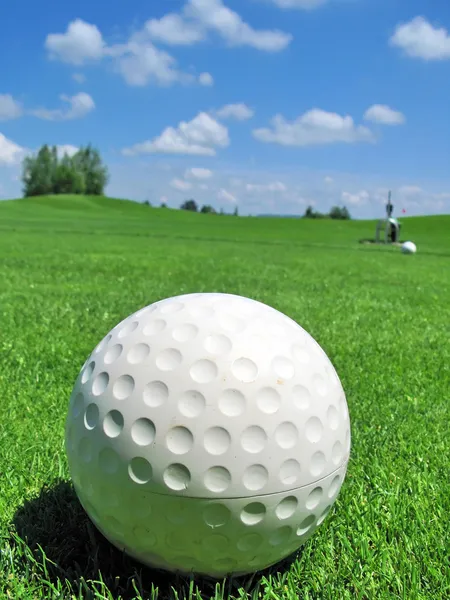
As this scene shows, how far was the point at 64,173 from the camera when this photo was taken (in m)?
101

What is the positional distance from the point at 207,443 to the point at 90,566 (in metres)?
0.78

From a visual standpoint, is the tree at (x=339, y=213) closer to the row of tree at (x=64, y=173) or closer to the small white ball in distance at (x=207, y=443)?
the row of tree at (x=64, y=173)

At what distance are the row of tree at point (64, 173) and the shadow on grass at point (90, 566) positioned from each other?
100804 mm

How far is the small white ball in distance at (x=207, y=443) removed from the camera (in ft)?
6.42

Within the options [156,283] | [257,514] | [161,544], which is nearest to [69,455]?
[161,544]

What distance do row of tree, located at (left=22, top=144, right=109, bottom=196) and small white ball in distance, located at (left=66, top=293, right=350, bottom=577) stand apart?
10115 cm

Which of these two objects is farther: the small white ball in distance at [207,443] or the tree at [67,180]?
the tree at [67,180]

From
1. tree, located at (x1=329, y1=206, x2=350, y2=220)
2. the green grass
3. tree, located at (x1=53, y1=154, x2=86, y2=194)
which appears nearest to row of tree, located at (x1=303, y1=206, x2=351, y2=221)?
tree, located at (x1=329, y1=206, x2=350, y2=220)

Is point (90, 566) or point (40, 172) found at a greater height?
point (40, 172)

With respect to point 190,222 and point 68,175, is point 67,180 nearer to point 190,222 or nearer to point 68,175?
point 68,175

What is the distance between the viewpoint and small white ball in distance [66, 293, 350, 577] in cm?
196

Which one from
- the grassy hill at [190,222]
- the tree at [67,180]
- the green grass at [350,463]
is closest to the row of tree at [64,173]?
the tree at [67,180]

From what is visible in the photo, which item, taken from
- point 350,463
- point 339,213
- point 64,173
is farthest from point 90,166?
point 350,463

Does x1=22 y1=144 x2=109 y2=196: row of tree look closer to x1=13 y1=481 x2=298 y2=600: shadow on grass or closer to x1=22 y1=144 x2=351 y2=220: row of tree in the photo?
x1=22 y1=144 x2=351 y2=220: row of tree
